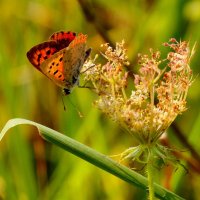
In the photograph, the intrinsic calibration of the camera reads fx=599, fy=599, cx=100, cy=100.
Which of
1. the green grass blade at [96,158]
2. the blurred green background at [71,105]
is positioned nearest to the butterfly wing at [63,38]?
the green grass blade at [96,158]

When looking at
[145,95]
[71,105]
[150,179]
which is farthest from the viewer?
[71,105]

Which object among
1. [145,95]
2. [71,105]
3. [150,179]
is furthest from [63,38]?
[71,105]

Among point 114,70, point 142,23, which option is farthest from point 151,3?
point 114,70

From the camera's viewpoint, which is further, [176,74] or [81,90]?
[81,90]

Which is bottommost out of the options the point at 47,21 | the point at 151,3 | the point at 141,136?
the point at 141,136

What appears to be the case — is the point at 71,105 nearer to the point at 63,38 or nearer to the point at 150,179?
the point at 63,38

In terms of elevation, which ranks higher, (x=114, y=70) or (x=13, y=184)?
(x=114, y=70)

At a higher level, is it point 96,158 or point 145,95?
point 145,95

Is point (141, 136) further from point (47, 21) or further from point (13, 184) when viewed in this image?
point (47, 21)
